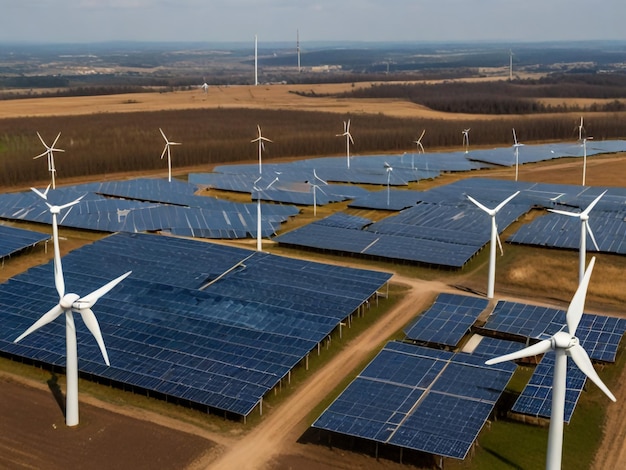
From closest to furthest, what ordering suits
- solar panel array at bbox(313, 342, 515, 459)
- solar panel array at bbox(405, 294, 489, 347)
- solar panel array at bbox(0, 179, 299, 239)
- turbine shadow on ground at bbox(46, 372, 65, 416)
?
1. solar panel array at bbox(313, 342, 515, 459)
2. turbine shadow on ground at bbox(46, 372, 65, 416)
3. solar panel array at bbox(405, 294, 489, 347)
4. solar panel array at bbox(0, 179, 299, 239)

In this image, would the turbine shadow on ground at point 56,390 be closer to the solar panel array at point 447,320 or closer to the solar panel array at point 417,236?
the solar panel array at point 447,320

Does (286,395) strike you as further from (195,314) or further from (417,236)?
(417,236)

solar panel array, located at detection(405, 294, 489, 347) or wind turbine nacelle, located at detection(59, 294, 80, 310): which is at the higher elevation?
wind turbine nacelle, located at detection(59, 294, 80, 310)

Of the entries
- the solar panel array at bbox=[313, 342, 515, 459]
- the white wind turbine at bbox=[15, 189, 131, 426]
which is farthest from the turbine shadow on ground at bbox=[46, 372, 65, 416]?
the solar panel array at bbox=[313, 342, 515, 459]

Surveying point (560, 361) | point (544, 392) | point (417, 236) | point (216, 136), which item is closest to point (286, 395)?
point (544, 392)

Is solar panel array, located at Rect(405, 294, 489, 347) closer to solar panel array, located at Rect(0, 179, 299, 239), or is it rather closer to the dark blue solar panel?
the dark blue solar panel

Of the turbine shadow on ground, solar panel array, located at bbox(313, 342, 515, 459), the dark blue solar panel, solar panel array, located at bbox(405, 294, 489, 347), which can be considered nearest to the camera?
solar panel array, located at bbox(313, 342, 515, 459)

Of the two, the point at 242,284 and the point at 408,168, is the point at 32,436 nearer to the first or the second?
the point at 242,284

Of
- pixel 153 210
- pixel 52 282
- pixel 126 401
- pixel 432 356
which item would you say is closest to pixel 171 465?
pixel 126 401
